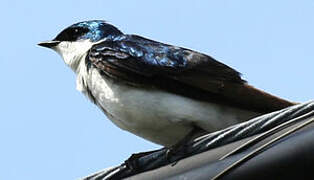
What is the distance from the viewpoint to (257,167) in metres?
1.90

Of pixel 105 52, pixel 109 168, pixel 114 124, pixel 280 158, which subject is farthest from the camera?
pixel 105 52

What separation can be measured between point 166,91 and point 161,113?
5.3 inches

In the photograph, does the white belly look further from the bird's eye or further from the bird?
the bird's eye

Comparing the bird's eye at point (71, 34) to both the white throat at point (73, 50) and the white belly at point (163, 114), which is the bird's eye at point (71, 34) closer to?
the white throat at point (73, 50)

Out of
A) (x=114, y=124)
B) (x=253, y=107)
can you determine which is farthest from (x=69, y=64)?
(x=253, y=107)

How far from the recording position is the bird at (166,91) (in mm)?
3709

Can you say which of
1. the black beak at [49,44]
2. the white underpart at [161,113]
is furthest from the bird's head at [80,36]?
the white underpart at [161,113]

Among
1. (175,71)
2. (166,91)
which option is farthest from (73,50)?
(166,91)

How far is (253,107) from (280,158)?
1698 millimetres

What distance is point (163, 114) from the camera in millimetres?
3713

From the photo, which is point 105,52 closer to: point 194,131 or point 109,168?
point 194,131

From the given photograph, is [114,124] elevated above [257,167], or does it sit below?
below

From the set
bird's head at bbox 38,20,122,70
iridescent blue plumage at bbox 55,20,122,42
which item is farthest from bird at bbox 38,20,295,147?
iridescent blue plumage at bbox 55,20,122,42

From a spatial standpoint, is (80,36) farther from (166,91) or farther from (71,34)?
(166,91)
